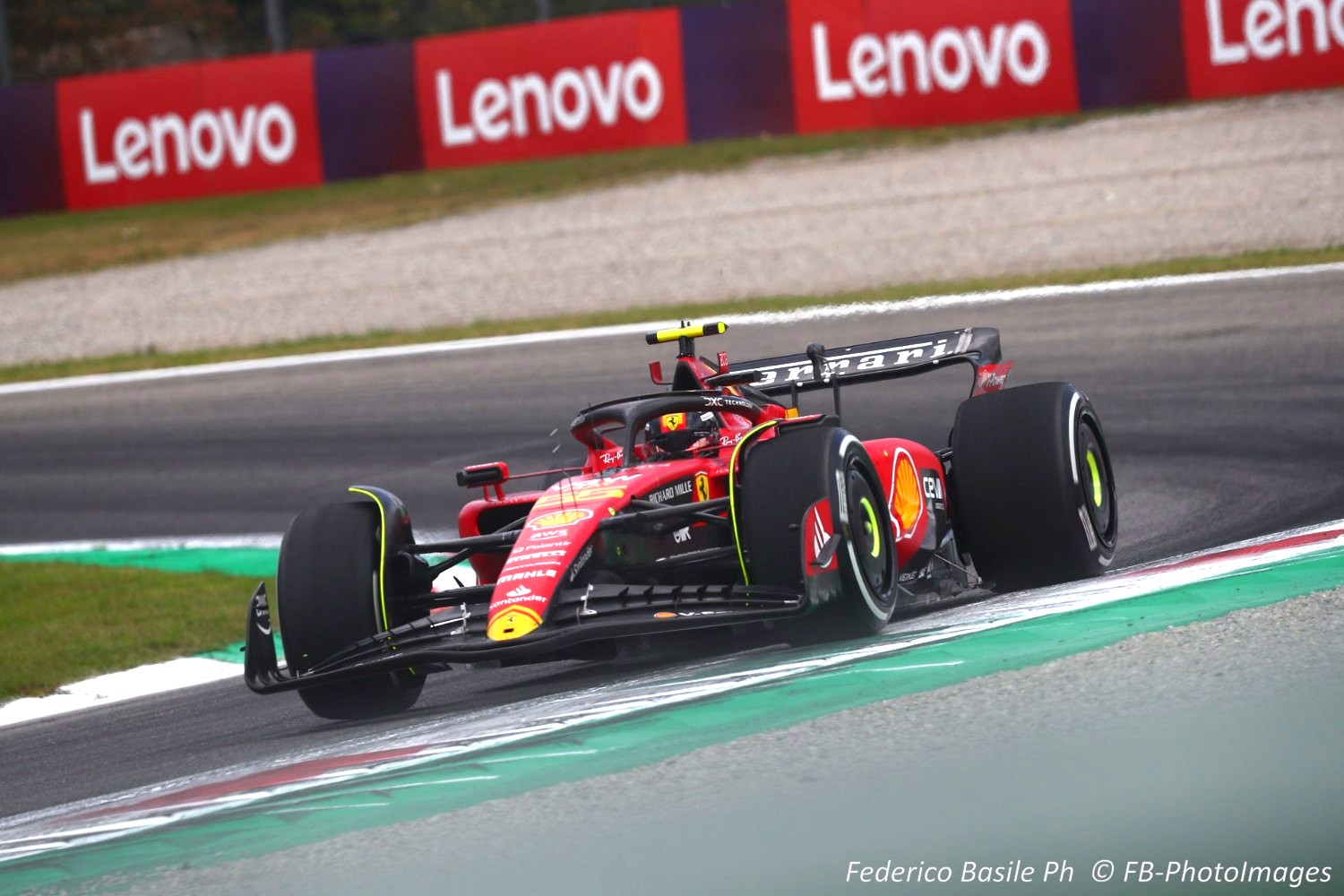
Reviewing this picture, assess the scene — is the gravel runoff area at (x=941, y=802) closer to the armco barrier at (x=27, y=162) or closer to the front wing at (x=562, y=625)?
the front wing at (x=562, y=625)

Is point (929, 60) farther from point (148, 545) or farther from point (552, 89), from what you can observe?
point (148, 545)

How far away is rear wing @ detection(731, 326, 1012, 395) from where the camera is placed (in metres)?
7.37

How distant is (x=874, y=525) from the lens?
6117mm

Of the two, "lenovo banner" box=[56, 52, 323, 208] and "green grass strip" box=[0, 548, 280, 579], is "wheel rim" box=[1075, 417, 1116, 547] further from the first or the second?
"lenovo banner" box=[56, 52, 323, 208]

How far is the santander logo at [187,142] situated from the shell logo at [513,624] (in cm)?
1671

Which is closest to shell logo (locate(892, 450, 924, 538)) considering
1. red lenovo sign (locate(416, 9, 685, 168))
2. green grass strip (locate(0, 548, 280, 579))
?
green grass strip (locate(0, 548, 280, 579))

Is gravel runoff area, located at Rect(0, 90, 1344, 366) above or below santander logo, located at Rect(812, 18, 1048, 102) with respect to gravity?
below

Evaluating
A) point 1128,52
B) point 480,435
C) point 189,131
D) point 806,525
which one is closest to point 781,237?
point 1128,52

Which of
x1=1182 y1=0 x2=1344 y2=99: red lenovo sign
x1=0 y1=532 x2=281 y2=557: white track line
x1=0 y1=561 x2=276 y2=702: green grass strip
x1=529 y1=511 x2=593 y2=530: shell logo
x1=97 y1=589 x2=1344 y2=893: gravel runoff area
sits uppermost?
x1=1182 y1=0 x2=1344 y2=99: red lenovo sign

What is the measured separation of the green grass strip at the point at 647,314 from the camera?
46.0ft

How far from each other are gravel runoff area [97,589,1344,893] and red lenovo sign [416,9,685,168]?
16.1m

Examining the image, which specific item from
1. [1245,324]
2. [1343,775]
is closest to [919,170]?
[1245,324]

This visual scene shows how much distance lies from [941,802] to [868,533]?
2.29 meters

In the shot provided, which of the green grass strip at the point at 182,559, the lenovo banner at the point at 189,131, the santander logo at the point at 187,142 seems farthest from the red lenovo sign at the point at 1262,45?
the green grass strip at the point at 182,559
